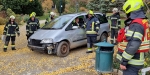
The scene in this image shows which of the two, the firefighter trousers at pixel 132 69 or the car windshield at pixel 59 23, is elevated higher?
the car windshield at pixel 59 23

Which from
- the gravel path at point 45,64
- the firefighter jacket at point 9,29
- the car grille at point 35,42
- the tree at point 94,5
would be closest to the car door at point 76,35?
the gravel path at point 45,64

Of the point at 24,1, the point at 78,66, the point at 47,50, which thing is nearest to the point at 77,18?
the point at 47,50

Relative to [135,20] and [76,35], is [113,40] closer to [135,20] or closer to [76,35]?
[76,35]

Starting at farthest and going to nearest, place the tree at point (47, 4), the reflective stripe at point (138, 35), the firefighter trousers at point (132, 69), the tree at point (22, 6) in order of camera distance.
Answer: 1. the tree at point (47, 4)
2. the tree at point (22, 6)
3. the firefighter trousers at point (132, 69)
4. the reflective stripe at point (138, 35)

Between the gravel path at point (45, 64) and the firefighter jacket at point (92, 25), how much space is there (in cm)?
93

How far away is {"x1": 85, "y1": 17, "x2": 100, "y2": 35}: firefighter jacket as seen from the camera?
27.0 feet

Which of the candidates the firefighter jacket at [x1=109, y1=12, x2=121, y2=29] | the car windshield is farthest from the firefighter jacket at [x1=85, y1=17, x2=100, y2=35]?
the firefighter jacket at [x1=109, y1=12, x2=121, y2=29]

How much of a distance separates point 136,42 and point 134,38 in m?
0.07

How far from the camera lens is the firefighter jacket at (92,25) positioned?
8227mm

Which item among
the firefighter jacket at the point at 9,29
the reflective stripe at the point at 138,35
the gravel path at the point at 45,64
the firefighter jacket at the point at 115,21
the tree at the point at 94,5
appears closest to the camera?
the reflective stripe at the point at 138,35

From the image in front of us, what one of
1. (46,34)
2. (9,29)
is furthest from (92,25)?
(9,29)

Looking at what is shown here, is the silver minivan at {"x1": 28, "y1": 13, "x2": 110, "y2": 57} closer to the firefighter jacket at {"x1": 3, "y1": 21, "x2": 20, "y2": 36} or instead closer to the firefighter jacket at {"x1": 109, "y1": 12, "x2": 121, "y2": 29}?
the firefighter jacket at {"x1": 109, "y1": 12, "x2": 121, "y2": 29}

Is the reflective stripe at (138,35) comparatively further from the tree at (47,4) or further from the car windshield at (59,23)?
the tree at (47,4)

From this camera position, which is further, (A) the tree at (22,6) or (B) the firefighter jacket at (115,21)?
(A) the tree at (22,6)
